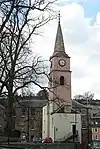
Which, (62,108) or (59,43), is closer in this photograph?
(62,108)

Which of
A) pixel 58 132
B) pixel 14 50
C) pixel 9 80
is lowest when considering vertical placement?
pixel 58 132

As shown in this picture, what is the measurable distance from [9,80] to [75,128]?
146 feet

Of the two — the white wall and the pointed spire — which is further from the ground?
the pointed spire

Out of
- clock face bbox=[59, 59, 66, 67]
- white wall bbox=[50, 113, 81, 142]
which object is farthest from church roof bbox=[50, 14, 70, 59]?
white wall bbox=[50, 113, 81, 142]

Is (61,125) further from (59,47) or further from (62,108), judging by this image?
(59,47)

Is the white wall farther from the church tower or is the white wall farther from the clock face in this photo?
the clock face

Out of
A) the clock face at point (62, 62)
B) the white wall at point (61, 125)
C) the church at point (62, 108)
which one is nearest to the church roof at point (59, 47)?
the church at point (62, 108)

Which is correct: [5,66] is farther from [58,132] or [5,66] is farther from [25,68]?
[58,132]

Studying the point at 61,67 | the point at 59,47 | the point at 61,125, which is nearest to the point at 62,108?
the point at 61,125

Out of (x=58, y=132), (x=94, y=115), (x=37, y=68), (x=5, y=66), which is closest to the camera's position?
(x=5, y=66)

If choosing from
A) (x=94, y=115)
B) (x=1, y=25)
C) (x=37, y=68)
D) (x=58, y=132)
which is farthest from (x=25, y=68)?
(x=94, y=115)

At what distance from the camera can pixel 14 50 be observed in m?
33.3

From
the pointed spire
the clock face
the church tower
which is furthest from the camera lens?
the clock face

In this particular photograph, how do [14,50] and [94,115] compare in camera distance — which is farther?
[94,115]
